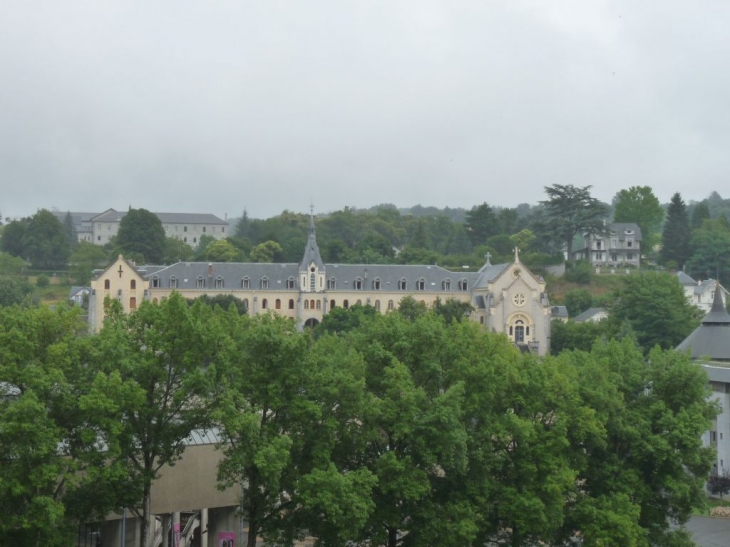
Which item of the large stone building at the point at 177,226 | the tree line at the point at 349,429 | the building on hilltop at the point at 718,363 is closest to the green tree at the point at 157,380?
the tree line at the point at 349,429

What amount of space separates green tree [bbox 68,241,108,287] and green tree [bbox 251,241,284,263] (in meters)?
20.6

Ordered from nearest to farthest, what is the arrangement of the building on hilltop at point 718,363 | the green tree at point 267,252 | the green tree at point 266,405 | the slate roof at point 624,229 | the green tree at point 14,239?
the green tree at point 266,405 < the building on hilltop at point 718,363 < the green tree at point 267,252 < the slate roof at point 624,229 < the green tree at point 14,239

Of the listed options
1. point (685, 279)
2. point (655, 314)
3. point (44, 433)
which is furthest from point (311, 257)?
point (44, 433)

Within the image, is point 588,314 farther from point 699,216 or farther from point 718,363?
point 718,363

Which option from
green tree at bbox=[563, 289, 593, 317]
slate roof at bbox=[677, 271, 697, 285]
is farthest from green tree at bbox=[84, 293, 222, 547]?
slate roof at bbox=[677, 271, 697, 285]

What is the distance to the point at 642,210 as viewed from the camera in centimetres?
14650

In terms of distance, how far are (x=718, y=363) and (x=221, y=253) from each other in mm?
84672

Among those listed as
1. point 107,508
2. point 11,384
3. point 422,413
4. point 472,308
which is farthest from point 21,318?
point 472,308

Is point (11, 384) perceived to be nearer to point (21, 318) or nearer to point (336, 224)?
point (21, 318)

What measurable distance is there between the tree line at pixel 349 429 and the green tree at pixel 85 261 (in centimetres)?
9785

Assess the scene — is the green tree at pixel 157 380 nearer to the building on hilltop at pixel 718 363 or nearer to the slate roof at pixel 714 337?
the building on hilltop at pixel 718 363

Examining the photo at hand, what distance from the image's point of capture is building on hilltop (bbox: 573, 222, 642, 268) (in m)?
134

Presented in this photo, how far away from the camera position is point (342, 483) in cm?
2950

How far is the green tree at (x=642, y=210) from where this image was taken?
145750 mm
